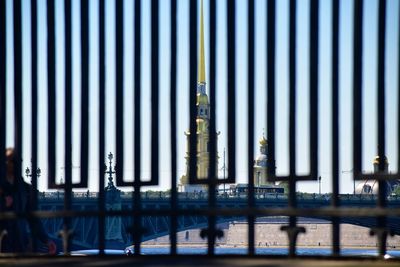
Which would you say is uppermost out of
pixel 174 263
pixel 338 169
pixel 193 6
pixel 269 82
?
pixel 193 6

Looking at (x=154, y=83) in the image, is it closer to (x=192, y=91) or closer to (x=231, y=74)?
(x=192, y=91)

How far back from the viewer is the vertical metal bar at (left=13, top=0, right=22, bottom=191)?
8789 mm

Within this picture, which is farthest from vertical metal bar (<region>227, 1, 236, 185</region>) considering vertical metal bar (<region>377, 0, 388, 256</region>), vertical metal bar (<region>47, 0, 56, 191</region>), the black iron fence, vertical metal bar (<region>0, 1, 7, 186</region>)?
vertical metal bar (<region>0, 1, 7, 186</region>)

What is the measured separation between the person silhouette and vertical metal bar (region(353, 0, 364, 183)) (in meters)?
2.49

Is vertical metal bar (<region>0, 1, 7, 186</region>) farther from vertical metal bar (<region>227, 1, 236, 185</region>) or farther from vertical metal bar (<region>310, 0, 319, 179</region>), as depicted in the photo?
vertical metal bar (<region>310, 0, 319, 179</region>)

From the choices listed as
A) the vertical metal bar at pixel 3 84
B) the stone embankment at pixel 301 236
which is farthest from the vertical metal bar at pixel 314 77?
the stone embankment at pixel 301 236

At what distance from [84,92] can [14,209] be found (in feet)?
3.69

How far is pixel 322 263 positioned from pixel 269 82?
4.19 ft

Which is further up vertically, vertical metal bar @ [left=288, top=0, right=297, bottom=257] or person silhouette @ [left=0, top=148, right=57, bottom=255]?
vertical metal bar @ [left=288, top=0, right=297, bottom=257]

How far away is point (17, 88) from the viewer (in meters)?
8.93

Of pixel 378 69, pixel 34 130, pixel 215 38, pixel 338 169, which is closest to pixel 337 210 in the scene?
pixel 338 169

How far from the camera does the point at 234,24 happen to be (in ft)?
25.7

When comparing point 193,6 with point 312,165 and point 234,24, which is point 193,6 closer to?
point 234,24

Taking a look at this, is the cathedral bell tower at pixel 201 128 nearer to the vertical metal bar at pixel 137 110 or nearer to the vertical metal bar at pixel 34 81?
the vertical metal bar at pixel 137 110
